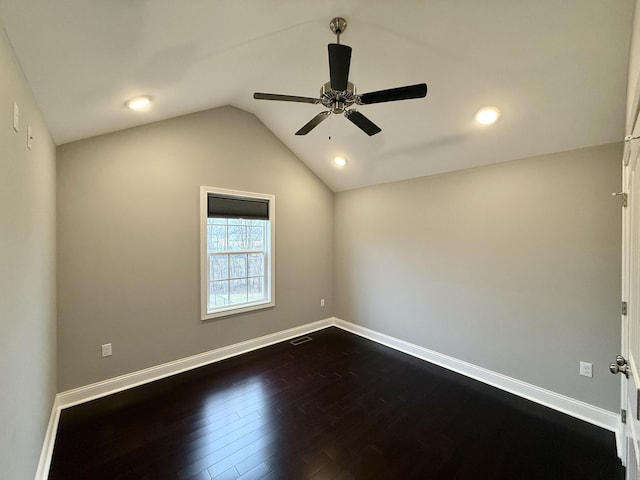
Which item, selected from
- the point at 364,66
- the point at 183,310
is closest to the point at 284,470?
the point at 183,310

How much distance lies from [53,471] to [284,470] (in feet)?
4.79

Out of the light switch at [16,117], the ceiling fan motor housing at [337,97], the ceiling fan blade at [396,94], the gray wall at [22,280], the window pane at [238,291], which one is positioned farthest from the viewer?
the window pane at [238,291]

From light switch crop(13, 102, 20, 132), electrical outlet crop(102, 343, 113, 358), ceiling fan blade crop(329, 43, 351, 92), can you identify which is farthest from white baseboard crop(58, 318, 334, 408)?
ceiling fan blade crop(329, 43, 351, 92)

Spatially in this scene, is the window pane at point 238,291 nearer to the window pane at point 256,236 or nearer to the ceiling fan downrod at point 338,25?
the window pane at point 256,236

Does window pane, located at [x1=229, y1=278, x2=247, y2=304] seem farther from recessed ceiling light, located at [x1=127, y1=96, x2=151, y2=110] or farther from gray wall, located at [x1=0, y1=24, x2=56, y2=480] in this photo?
recessed ceiling light, located at [x1=127, y1=96, x2=151, y2=110]

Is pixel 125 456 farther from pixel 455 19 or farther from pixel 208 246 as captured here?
pixel 455 19

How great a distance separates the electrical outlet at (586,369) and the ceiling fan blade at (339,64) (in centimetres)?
292

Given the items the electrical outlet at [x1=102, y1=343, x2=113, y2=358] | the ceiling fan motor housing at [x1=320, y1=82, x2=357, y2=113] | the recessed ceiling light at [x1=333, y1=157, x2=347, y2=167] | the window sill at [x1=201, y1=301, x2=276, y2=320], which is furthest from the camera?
the recessed ceiling light at [x1=333, y1=157, x2=347, y2=167]

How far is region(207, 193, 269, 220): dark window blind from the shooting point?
3.22m

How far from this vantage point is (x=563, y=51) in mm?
1667

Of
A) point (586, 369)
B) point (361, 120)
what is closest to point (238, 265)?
point (361, 120)

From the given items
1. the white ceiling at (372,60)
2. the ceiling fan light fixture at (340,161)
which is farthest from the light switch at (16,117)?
the ceiling fan light fixture at (340,161)

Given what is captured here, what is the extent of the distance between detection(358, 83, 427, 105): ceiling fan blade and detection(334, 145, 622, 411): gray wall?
5.52ft

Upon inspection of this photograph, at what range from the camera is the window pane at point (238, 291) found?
3.45 m
